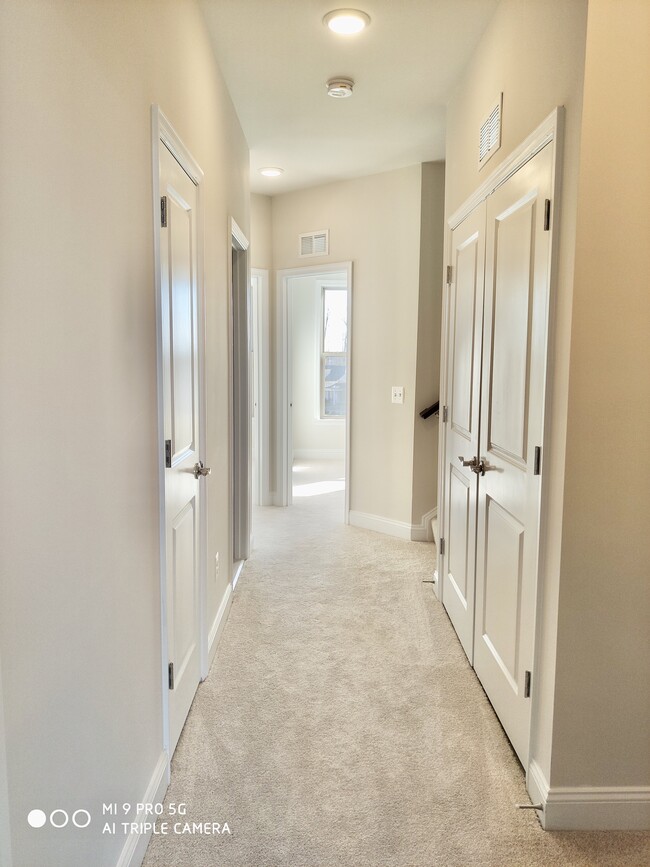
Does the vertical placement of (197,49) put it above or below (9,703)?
above

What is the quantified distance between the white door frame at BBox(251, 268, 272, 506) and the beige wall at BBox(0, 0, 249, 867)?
3384mm

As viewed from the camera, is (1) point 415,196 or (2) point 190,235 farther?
(1) point 415,196

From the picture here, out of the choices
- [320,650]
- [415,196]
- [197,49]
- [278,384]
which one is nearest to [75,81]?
[197,49]

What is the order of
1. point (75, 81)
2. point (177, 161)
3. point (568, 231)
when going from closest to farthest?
point (75, 81) → point (568, 231) → point (177, 161)

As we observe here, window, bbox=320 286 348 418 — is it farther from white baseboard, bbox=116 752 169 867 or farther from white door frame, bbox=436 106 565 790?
white baseboard, bbox=116 752 169 867

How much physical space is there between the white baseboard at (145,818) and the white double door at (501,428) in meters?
1.14

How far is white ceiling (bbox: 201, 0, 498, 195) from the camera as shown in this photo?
2557 millimetres

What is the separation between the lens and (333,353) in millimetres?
8148

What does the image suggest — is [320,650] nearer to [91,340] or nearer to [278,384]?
[91,340]

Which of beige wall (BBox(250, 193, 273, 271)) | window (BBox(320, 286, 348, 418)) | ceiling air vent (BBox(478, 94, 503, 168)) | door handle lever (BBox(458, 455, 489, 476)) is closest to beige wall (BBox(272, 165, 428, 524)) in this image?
beige wall (BBox(250, 193, 273, 271))

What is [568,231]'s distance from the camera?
5.68 feet

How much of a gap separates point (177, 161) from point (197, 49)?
654mm

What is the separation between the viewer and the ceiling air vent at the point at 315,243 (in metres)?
5.15

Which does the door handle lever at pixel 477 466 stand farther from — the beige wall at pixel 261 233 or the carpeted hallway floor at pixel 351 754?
the beige wall at pixel 261 233
